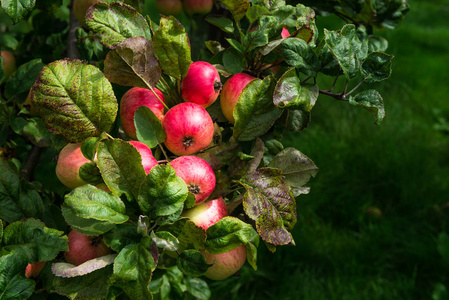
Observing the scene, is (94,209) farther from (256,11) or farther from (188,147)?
(256,11)

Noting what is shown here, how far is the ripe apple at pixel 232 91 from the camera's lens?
820 mm

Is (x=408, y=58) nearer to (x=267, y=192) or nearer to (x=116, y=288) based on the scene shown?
(x=267, y=192)

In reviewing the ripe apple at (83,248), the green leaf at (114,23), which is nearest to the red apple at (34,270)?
the ripe apple at (83,248)

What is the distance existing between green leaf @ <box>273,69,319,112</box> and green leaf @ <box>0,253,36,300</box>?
0.49 metres

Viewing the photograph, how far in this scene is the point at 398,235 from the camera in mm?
2268

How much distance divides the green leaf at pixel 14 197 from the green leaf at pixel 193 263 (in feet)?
1.05

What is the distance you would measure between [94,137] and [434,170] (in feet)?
7.54

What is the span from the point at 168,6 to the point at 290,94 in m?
0.92

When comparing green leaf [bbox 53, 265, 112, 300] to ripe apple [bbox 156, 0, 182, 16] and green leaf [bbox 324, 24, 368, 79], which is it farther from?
ripe apple [bbox 156, 0, 182, 16]

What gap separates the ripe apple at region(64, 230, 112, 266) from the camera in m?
0.76

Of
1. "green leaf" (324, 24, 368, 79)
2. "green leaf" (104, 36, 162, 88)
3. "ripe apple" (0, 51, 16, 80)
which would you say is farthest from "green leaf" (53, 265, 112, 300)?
"ripe apple" (0, 51, 16, 80)

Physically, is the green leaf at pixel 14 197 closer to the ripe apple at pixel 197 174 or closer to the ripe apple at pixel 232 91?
the ripe apple at pixel 197 174

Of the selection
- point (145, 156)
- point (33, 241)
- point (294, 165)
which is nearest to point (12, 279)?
point (33, 241)

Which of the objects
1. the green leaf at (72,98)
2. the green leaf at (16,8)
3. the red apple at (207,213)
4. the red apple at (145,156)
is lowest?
the red apple at (207,213)
